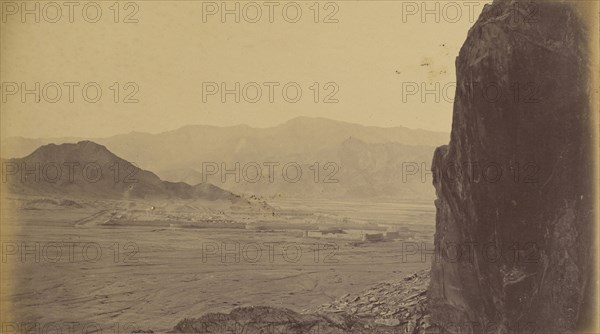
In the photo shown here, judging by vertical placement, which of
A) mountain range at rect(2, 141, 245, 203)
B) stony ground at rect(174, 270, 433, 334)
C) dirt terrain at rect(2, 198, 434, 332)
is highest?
mountain range at rect(2, 141, 245, 203)

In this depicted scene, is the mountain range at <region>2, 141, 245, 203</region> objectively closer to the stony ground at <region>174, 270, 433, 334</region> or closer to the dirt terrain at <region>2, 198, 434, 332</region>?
the dirt terrain at <region>2, 198, 434, 332</region>

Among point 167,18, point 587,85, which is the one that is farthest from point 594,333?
point 167,18

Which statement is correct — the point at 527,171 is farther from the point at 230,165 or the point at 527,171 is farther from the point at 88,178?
the point at 88,178

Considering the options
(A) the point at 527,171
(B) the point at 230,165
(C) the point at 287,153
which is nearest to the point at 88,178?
(B) the point at 230,165

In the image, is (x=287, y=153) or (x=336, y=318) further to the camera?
(x=287, y=153)

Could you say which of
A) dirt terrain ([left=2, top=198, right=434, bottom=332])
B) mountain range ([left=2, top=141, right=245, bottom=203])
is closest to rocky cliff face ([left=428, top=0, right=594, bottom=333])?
dirt terrain ([left=2, top=198, right=434, bottom=332])

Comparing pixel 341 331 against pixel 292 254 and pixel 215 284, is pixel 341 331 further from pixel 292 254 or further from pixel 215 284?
pixel 215 284

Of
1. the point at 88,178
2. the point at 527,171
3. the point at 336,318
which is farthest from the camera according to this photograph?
the point at 88,178

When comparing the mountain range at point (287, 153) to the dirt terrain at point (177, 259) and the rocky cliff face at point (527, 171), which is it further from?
the rocky cliff face at point (527, 171)
